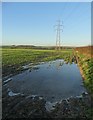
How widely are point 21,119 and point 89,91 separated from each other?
4.22 meters

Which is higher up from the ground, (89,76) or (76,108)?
(89,76)

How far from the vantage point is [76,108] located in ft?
27.1

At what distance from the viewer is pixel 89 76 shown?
12.4 metres

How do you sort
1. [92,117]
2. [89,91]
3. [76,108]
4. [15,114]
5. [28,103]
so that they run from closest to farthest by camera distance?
1. [92,117]
2. [15,114]
3. [76,108]
4. [28,103]
5. [89,91]

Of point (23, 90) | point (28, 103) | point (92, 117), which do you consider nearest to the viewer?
point (92, 117)

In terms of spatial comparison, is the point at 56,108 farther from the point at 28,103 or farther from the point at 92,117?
the point at 92,117

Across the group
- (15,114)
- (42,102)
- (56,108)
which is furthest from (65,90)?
(15,114)

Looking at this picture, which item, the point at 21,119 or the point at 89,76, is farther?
the point at 89,76

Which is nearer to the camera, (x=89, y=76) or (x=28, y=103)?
(x=28, y=103)

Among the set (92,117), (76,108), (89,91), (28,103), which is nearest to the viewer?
(92,117)

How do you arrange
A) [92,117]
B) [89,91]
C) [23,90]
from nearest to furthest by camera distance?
[92,117] < [89,91] < [23,90]

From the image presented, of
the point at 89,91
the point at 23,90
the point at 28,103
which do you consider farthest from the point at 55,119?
the point at 23,90

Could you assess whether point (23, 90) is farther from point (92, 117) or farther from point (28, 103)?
point (92, 117)

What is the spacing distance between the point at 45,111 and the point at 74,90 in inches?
166
